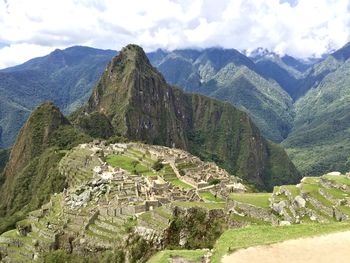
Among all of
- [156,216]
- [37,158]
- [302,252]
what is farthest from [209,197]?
[37,158]

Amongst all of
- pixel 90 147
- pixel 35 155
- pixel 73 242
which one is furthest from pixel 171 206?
pixel 35 155

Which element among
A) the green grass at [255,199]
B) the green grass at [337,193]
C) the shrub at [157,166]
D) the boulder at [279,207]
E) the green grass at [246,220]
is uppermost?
the shrub at [157,166]

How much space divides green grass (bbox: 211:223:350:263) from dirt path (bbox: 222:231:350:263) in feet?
1.66

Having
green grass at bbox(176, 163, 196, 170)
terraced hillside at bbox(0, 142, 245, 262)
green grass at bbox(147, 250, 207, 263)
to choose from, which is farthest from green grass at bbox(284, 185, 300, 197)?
green grass at bbox(176, 163, 196, 170)

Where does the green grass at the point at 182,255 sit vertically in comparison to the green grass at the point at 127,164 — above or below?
below

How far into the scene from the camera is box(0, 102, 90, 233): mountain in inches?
4523

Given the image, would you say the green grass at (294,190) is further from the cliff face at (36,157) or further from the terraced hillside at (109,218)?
the cliff face at (36,157)

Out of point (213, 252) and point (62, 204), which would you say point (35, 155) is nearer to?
point (62, 204)

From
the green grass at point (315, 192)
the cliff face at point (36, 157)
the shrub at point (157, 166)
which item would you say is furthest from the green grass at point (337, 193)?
the cliff face at point (36, 157)

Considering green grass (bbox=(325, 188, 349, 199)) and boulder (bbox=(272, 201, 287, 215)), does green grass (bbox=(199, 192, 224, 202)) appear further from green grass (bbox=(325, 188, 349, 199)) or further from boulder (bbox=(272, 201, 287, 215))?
green grass (bbox=(325, 188, 349, 199))

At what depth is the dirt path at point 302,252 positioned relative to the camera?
21.0 meters

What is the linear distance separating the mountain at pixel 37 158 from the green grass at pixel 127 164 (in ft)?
37.6

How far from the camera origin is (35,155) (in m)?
161

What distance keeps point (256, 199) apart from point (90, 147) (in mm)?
81491
